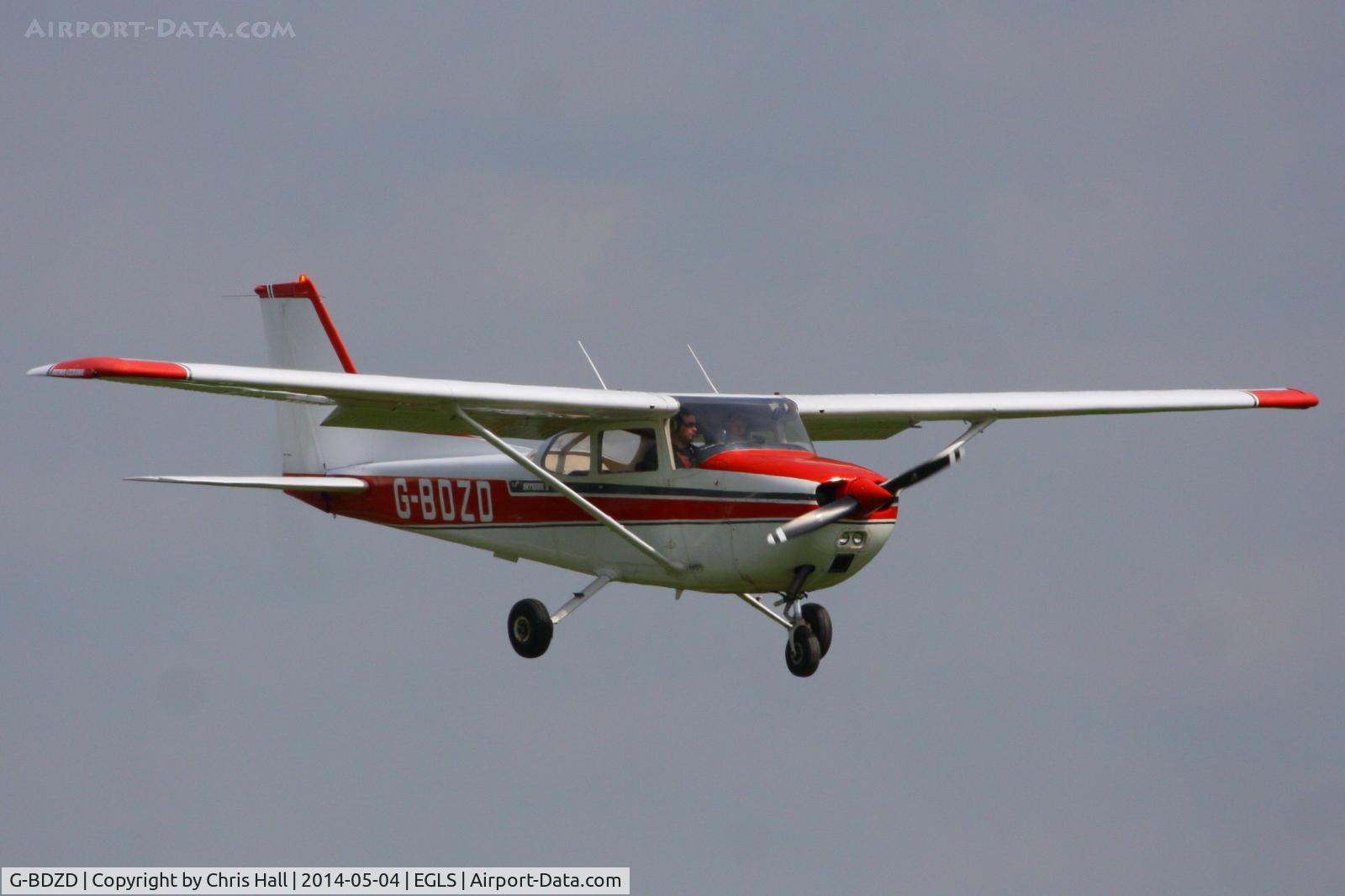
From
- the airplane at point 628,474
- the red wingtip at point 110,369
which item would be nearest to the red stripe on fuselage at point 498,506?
the airplane at point 628,474

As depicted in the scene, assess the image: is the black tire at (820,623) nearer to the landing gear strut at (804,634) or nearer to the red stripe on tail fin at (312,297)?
the landing gear strut at (804,634)

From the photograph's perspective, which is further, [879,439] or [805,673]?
[879,439]

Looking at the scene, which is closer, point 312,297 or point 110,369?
point 110,369

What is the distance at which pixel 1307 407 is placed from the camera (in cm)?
2622

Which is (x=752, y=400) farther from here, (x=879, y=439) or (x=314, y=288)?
(x=314, y=288)

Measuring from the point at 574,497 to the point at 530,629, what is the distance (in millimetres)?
1603

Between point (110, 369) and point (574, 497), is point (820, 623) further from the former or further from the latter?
point (110, 369)

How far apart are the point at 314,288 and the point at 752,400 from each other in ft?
22.4

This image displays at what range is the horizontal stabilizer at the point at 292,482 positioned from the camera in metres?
23.0

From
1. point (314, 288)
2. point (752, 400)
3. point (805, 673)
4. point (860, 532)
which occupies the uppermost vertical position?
point (314, 288)

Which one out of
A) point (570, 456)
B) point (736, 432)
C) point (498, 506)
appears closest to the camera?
point (736, 432)

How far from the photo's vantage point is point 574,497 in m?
21.1

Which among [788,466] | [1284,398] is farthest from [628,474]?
[1284,398]

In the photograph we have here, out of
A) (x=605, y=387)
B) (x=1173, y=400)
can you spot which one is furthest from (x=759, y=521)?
(x=1173, y=400)
